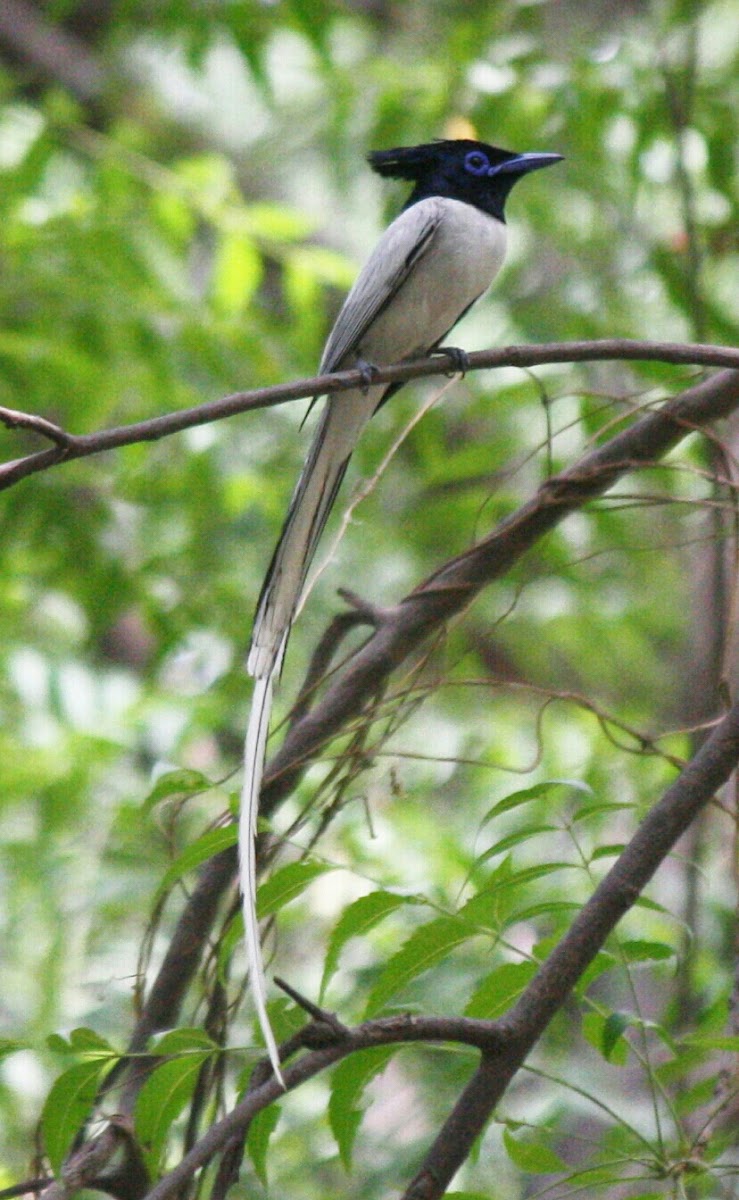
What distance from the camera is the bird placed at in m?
2.36

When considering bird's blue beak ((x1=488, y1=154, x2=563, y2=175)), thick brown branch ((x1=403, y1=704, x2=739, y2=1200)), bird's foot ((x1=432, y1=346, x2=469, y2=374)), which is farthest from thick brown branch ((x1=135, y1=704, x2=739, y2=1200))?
bird's blue beak ((x1=488, y1=154, x2=563, y2=175))

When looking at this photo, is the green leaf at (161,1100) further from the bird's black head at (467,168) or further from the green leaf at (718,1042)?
the bird's black head at (467,168)

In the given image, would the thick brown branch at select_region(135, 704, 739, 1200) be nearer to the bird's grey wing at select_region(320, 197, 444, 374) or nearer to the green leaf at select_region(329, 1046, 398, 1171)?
the green leaf at select_region(329, 1046, 398, 1171)

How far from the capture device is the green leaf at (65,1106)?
5.17ft

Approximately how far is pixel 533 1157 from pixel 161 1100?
17.9 inches

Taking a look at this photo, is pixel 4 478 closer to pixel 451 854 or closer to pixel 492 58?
pixel 451 854

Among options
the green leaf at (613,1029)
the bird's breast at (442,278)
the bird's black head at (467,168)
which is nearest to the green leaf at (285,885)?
the green leaf at (613,1029)

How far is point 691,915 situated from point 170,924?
1736 mm

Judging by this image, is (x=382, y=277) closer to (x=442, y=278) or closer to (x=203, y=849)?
(x=442, y=278)

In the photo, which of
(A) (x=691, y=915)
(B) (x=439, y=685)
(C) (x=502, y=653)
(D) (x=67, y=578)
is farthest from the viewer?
(C) (x=502, y=653)

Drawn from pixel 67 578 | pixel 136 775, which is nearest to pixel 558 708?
pixel 136 775

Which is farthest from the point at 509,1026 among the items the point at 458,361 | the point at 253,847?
the point at 458,361

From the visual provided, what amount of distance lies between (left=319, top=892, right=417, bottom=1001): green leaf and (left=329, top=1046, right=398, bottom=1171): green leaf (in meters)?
0.08

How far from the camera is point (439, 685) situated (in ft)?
6.41
